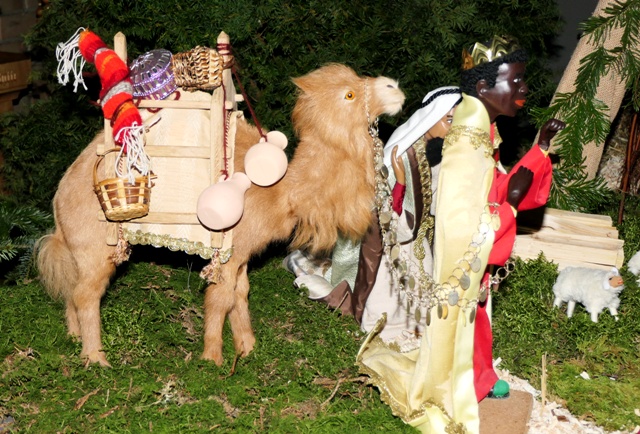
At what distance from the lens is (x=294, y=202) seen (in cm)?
380

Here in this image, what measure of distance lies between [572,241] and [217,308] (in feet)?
7.91

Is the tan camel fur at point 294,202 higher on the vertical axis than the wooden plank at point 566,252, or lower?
higher

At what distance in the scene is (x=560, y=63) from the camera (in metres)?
7.38

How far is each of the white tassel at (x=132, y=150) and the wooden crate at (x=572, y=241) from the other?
2.63 meters

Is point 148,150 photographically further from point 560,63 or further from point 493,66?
point 560,63

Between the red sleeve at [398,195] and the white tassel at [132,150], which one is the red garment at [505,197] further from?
the white tassel at [132,150]

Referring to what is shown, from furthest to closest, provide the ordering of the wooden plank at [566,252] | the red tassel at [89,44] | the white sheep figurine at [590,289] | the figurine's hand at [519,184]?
the wooden plank at [566,252] < the white sheep figurine at [590,289] < the red tassel at [89,44] < the figurine's hand at [519,184]

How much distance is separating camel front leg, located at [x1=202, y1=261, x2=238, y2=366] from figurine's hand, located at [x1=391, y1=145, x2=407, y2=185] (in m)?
0.89

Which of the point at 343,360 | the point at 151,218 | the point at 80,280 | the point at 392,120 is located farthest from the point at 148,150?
the point at 392,120

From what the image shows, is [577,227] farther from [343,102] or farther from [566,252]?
[343,102]

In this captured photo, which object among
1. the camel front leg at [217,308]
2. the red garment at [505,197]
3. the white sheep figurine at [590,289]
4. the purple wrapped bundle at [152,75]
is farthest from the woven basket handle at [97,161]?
the white sheep figurine at [590,289]

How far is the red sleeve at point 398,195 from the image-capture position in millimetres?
3912

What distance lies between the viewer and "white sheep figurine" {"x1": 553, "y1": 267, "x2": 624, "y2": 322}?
4.50 meters

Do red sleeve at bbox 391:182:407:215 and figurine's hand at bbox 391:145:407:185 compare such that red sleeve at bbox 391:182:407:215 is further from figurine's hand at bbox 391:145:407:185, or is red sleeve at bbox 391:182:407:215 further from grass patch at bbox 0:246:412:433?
grass patch at bbox 0:246:412:433
